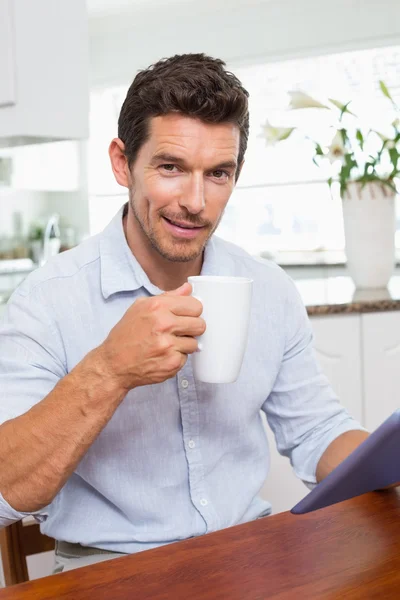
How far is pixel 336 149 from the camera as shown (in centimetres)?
246

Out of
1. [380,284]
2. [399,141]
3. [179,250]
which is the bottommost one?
[380,284]

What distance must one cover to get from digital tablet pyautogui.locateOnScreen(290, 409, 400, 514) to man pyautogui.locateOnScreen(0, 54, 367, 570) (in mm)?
241

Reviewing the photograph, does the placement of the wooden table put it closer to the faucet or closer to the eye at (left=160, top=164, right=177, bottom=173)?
the eye at (left=160, top=164, right=177, bottom=173)

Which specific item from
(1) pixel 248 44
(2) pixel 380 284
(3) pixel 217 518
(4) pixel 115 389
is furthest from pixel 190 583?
(1) pixel 248 44

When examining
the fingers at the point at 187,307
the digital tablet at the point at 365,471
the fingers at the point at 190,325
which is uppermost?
the fingers at the point at 187,307

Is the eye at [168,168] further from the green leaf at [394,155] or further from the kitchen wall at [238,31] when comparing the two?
the kitchen wall at [238,31]

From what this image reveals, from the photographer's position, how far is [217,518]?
1154 mm

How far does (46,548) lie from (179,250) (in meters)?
0.53

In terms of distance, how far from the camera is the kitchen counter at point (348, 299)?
2.21 meters

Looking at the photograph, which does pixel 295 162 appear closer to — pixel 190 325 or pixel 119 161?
pixel 119 161

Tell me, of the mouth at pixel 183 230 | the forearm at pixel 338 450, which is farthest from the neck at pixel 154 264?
the forearm at pixel 338 450

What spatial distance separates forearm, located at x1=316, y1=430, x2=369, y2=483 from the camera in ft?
3.75

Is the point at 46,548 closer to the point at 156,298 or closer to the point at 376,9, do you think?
the point at 156,298

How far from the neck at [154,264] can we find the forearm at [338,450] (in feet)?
1.21
